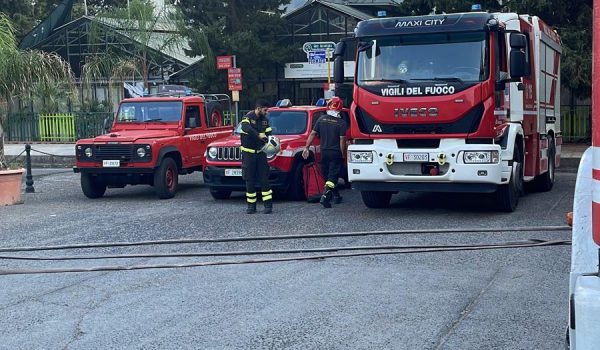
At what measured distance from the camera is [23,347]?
20.1 ft

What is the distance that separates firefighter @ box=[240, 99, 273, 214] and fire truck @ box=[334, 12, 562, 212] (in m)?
1.48

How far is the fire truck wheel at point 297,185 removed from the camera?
14375 mm

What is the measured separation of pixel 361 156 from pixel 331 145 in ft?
4.90

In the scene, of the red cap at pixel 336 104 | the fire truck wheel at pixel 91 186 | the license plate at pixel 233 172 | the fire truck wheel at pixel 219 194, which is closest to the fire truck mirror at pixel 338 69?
the red cap at pixel 336 104

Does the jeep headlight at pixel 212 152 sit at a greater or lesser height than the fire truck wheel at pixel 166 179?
greater

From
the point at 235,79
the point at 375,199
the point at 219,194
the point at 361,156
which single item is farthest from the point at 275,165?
the point at 235,79

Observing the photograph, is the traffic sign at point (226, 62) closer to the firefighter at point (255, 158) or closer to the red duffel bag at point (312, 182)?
the red duffel bag at point (312, 182)

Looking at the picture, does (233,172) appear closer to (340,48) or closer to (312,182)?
(312,182)

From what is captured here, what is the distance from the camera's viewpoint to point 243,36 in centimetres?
3019

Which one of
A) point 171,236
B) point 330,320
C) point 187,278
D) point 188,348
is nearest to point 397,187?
point 171,236

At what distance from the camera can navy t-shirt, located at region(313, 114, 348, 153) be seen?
44.1 feet

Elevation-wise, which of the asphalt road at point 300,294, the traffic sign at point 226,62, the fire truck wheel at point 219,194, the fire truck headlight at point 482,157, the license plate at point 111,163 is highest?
the traffic sign at point 226,62

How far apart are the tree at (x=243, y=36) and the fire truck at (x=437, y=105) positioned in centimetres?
1814

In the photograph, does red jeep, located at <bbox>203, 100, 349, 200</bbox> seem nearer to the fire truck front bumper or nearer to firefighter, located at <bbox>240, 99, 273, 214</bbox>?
firefighter, located at <bbox>240, 99, 273, 214</bbox>
